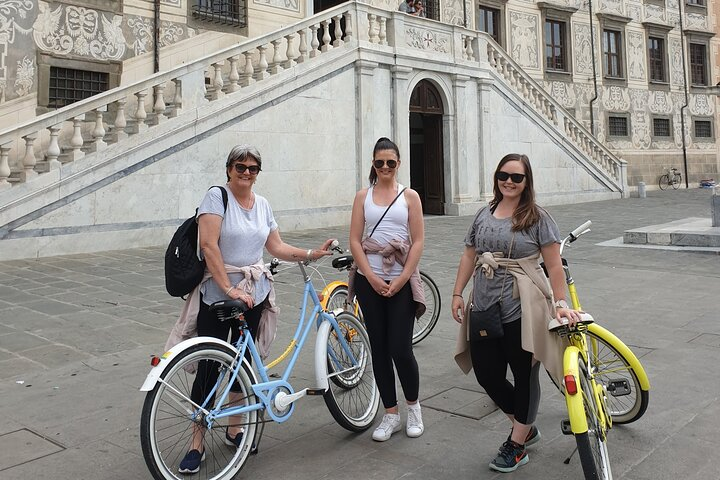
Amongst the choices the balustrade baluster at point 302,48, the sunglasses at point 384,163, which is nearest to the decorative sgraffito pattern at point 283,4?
the balustrade baluster at point 302,48

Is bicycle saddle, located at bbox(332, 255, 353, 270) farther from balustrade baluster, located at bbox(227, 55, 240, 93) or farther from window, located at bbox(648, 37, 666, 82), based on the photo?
window, located at bbox(648, 37, 666, 82)

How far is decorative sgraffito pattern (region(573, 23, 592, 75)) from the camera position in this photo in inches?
1059

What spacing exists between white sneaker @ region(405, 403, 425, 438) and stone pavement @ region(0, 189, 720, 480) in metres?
0.05

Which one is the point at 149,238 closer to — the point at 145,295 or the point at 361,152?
the point at 145,295

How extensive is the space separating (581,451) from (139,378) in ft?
11.3

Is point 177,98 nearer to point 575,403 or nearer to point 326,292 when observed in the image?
point 326,292

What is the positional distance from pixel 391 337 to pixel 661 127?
30.5 meters

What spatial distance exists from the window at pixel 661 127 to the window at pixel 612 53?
3.16 m

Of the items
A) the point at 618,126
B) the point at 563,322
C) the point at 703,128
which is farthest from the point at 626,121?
the point at 563,322

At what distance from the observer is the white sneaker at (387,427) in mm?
3672

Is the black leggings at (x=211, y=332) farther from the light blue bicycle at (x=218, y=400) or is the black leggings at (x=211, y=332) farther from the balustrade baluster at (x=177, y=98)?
the balustrade baluster at (x=177, y=98)

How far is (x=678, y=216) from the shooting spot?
56.8 feet

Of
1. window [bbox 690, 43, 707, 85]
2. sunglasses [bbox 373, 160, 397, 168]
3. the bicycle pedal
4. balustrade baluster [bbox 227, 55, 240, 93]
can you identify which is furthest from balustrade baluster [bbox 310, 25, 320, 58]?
window [bbox 690, 43, 707, 85]

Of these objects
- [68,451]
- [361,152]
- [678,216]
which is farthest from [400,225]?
[678,216]
